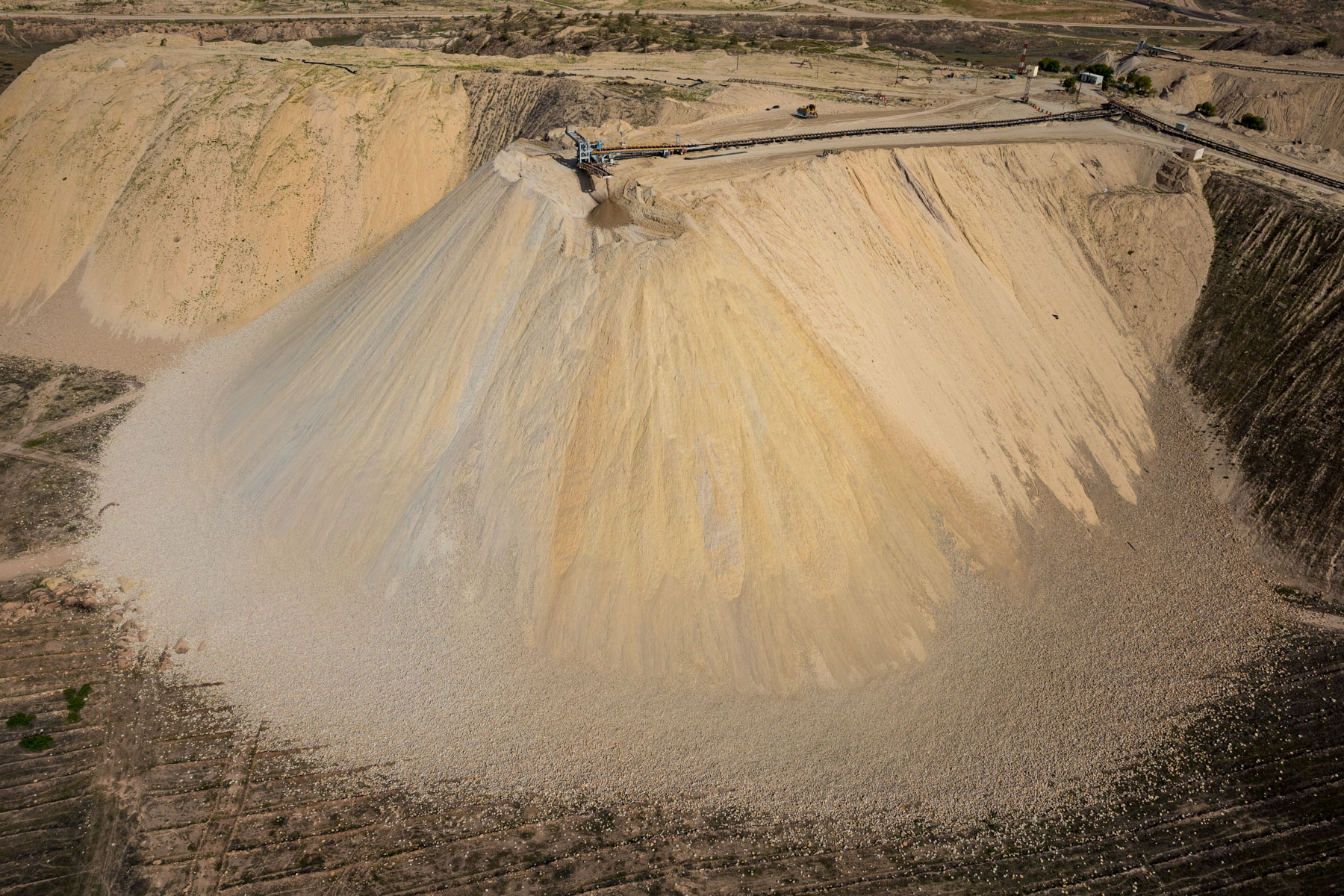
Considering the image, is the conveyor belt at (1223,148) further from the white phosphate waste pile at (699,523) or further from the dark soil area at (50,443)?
the dark soil area at (50,443)

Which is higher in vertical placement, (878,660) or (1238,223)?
(1238,223)

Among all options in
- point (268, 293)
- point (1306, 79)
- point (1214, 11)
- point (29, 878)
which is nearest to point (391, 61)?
point (268, 293)

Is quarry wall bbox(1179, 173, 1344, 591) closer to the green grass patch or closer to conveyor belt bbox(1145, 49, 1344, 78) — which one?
conveyor belt bbox(1145, 49, 1344, 78)

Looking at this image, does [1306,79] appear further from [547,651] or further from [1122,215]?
[547,651]

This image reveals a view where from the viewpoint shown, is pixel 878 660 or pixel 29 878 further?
pixel 878 660

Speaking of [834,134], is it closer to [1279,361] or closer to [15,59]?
[1279,361]

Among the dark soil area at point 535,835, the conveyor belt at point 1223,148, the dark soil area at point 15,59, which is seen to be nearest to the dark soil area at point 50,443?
the dark soil area at point 535,835
